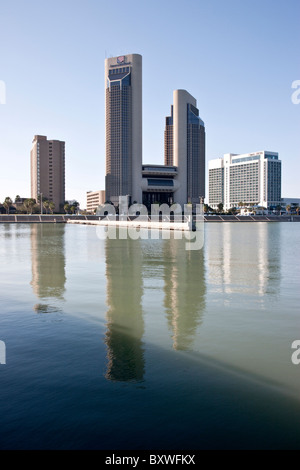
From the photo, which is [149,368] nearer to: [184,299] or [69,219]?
A: [184,299]

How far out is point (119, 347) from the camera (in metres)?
10.5

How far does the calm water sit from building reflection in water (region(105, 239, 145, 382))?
0.04 metres

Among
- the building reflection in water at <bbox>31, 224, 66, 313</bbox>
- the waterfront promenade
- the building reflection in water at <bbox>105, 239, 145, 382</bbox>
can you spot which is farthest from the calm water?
the waterfront promenade

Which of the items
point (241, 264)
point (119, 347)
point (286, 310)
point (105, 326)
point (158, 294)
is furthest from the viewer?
point (241, 264)

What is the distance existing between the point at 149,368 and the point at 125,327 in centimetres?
360

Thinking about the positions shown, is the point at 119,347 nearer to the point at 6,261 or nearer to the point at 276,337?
the point at 276,337

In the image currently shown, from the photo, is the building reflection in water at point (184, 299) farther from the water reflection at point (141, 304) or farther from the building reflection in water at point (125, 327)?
the building reflection in water at point (125, 327)

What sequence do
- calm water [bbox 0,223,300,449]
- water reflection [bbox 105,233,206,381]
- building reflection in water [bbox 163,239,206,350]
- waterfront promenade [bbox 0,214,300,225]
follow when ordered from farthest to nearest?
1. waterfront promenade [bbox 0,214,300,225]
2. building reflection in water [bbox 163,239,206,350]
3. water reflection [bbox 105,233,206,381]
4. calm water [bbox 0,223,300,449]

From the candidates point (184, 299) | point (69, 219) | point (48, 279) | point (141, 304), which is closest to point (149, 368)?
point (141, 304)

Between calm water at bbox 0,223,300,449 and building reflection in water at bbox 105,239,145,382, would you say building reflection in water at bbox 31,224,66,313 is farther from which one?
building reflection in water at bbox 105,239,145,382

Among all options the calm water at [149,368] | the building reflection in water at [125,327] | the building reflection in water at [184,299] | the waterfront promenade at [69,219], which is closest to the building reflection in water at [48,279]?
the calm water at [149,368]

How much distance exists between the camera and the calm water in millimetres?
6574

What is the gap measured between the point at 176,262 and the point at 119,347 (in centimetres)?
2021
